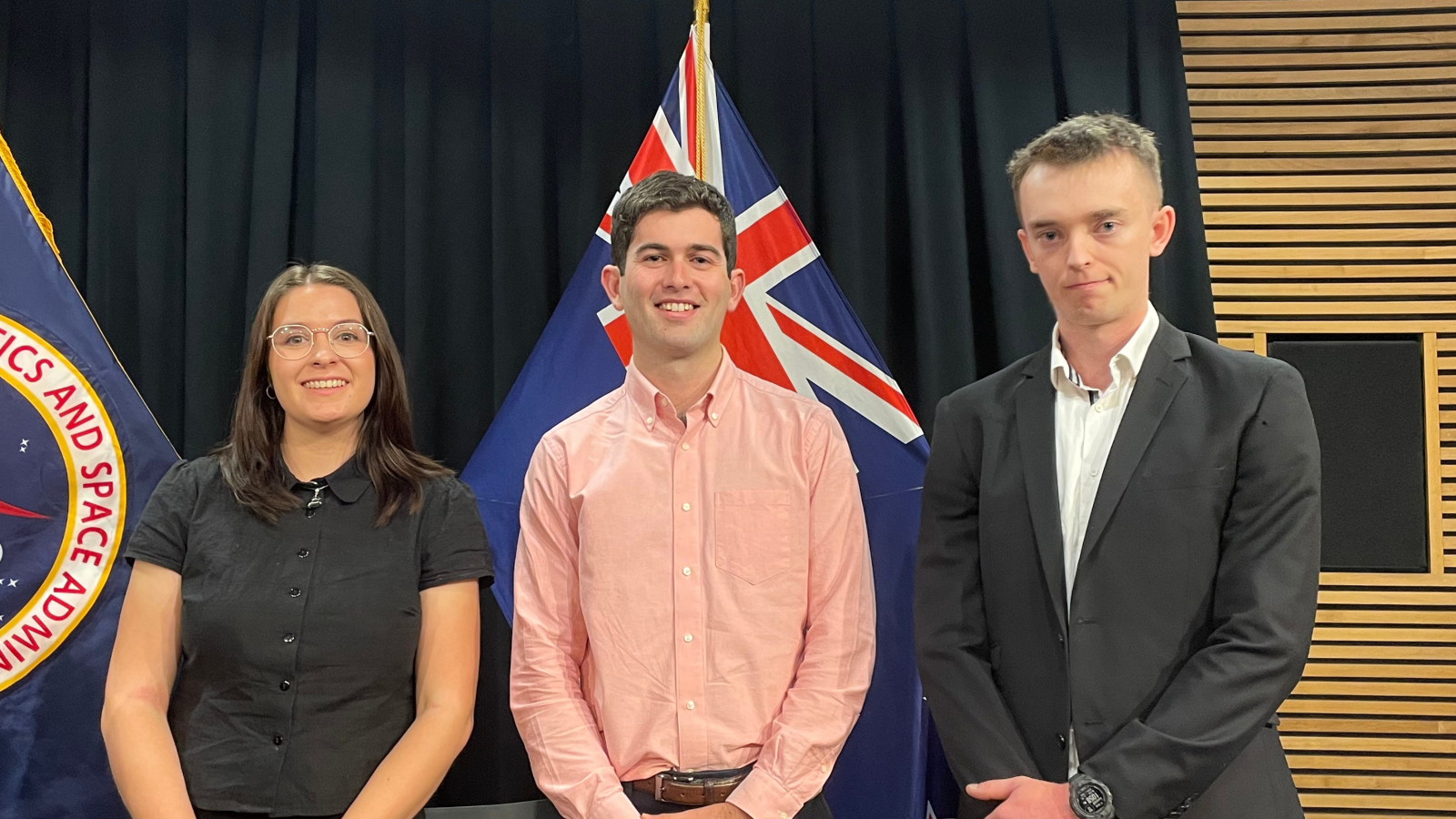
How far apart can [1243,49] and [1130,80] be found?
12.8 inches

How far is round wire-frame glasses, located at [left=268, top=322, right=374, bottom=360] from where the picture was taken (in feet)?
7.45

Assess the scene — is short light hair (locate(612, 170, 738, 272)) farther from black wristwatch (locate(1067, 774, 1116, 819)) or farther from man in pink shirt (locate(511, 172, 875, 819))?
black wristwatch (locate(1067, 774, 1116, 819))

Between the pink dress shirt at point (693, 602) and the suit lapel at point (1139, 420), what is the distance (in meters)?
0.51

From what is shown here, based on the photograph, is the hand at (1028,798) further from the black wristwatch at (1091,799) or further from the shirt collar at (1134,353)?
the shirt collar at (1134,353)

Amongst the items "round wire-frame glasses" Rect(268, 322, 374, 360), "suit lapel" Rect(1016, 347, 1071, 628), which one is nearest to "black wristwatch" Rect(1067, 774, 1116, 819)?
"suit lapel" Rect(1016, 347, 1071, 628)

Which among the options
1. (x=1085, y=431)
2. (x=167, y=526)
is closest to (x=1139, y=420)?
(x=1085, y=431)

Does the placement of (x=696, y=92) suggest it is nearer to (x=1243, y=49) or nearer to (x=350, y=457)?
(x=350, y=457)

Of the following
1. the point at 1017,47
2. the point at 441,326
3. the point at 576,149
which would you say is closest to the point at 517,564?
the point at 441,326

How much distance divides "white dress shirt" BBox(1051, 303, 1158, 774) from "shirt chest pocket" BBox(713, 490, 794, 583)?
53 centimetres

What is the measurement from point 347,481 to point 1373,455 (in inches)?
108

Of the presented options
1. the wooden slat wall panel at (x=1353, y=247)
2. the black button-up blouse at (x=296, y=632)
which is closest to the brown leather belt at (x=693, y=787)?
the black button-up blouse at (x=296, y=632)

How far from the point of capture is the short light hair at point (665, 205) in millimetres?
2264

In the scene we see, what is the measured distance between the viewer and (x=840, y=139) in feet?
11.0

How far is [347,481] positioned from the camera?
2252 millimetres
